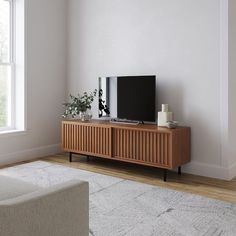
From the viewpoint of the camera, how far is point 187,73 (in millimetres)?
3896

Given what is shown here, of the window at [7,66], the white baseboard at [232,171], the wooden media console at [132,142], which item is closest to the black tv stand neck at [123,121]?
the wooden media console at [132,142]

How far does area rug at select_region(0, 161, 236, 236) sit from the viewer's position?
2299 mm

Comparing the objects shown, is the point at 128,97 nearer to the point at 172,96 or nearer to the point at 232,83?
the point at 172,96

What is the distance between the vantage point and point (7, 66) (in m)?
4.66

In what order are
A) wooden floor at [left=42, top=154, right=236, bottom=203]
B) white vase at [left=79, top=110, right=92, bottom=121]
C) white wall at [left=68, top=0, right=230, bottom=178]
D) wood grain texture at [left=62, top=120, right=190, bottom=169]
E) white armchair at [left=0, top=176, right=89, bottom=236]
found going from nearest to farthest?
1. white armchair at [left=0, top=176, right=89, bottom=236]
2. wooden floor at [left=42, top=154, right=236, bottom=203]
3. wood grain texture at [left=62, top=120, right=190, bottom=169]
4. white wall at [left=68, top=0, right=230, bottom=178]
5. white vase at [left=79, top=110, right=92, bottom=121]

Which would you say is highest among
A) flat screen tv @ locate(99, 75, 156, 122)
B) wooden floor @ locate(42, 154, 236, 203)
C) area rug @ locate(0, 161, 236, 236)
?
flat screen tv @ locate(99, 75, 156, 122)

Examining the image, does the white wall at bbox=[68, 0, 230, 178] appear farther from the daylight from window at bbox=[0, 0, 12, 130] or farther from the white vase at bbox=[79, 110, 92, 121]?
the daylight from window at bbox=[0, 0, 12, 130]

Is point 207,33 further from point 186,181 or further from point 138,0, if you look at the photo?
point 186,181

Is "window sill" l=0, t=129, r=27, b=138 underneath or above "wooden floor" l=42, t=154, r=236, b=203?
above

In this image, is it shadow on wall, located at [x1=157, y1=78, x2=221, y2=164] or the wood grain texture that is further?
shadow on wall, located at [x1=157, y1=78, x2=221, y2=164]

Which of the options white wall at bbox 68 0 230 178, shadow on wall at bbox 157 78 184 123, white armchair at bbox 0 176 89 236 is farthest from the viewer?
shadow on wall at bbox 157 78 184 123

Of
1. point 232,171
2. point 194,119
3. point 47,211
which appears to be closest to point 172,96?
point 194,119

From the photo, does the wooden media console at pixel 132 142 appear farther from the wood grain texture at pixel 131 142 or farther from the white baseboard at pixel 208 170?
the white baseboard at pixel 208 170

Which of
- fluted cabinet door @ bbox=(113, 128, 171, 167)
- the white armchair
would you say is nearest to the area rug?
fluted cabinet door @ bbox=(113, 128, 171, 167)
